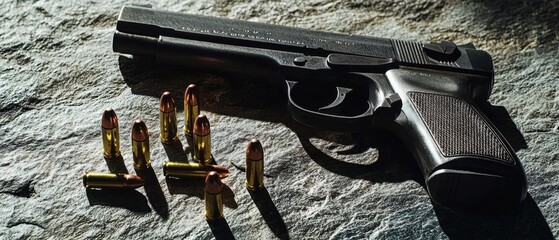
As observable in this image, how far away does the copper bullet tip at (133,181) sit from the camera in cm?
322

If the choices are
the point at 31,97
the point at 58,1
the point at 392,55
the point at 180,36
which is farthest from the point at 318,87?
the point at 58,1

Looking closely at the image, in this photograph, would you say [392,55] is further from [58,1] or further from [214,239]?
[58,1]

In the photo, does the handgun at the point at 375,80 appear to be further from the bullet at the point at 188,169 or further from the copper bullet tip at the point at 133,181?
the copper bullet tip at the point at 133,181

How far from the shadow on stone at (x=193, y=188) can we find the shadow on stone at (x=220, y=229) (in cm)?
9

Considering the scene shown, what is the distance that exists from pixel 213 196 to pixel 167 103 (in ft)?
1.75

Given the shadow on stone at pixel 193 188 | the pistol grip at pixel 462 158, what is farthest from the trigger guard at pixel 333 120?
the shadow on stone at pixel 193 188

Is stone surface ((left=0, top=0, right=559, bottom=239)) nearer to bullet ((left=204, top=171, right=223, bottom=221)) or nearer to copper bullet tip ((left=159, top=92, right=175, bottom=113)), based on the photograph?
bullet ((left=204, top=171, right=223, bottom=221))

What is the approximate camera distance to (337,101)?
355 cm

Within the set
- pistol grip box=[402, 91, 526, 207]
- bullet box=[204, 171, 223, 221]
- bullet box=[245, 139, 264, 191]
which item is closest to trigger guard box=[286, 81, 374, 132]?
pistol grip box=[402, 91, 526, 207]

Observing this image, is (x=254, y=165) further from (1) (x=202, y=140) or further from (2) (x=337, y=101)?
(2) (x=337, y=101)

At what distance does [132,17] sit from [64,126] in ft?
1.83

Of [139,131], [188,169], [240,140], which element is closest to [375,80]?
[240,140]

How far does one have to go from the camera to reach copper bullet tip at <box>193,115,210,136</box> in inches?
131

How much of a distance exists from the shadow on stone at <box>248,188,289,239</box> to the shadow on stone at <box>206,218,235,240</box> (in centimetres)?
14
